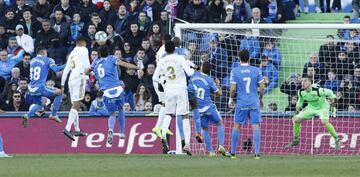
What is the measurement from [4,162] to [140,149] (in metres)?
6.50

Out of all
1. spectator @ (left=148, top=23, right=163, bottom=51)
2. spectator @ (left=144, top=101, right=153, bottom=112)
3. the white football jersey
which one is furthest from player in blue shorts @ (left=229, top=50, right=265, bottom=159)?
spectator @ (left=148, top=23, right=163, bottom=51)

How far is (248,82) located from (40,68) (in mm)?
5235

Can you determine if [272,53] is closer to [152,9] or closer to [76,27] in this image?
[152,9]

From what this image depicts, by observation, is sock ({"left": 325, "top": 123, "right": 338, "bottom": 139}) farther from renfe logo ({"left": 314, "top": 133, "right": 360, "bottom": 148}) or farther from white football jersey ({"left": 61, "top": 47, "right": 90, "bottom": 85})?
white football jersey ({"left": 61, "top": 47, "right": 90, "bottom": 85})

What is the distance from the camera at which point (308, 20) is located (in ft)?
107

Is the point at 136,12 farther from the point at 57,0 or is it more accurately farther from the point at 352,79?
the point at 352,79

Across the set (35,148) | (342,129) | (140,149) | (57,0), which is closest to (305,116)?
(342,129)

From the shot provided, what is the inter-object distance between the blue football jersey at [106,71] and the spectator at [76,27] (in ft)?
21.5

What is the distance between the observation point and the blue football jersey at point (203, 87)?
84.0ft

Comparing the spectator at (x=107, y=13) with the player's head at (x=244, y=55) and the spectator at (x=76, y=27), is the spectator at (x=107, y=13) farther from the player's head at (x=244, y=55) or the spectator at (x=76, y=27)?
the player's head at (x=244, y=55)

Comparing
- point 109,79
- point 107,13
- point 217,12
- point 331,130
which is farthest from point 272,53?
point 107,13

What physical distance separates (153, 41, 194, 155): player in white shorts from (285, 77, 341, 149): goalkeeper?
11.8 feet

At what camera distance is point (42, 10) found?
34.0 m

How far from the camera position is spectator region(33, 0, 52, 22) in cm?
3384
